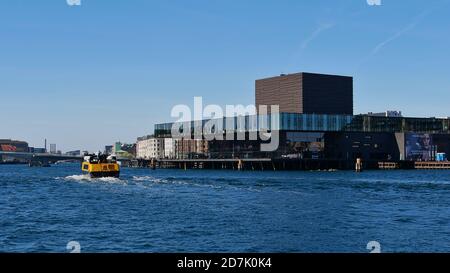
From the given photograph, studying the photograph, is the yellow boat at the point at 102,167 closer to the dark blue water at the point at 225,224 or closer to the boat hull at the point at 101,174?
the boat hull at the point at 101,174

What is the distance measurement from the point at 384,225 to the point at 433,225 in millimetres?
3774

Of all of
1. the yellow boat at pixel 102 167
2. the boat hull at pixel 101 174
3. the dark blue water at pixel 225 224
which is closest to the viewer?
the dark blue water at pixel 225 224

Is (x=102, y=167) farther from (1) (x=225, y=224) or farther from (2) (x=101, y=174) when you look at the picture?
(1) (x=225, y=224)

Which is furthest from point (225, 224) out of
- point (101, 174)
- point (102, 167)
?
point (101, 174)

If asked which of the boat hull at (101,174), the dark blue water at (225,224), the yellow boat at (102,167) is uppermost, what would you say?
the yellow boat at (102,167)

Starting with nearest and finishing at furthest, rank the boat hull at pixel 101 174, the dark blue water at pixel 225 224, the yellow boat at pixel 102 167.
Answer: the dark blue water at pixel 225 224 < the yellow boat at pixel 102 167 < the boat hull at pixel 101 174

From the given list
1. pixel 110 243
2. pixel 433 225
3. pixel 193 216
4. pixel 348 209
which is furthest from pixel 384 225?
pixel 110 243

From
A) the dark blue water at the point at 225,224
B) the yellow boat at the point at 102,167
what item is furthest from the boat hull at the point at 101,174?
the dark blue water at the point at 225,224

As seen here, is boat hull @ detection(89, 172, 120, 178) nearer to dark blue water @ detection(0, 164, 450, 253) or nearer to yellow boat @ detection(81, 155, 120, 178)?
yellow boat @ detection(81, 155, 120, 178)

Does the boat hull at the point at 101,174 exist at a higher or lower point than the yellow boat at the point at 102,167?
lower

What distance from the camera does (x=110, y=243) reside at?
33.7m

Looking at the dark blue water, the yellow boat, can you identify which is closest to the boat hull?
the yellow boat

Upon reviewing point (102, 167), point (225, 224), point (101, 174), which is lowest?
point (225, 224)
